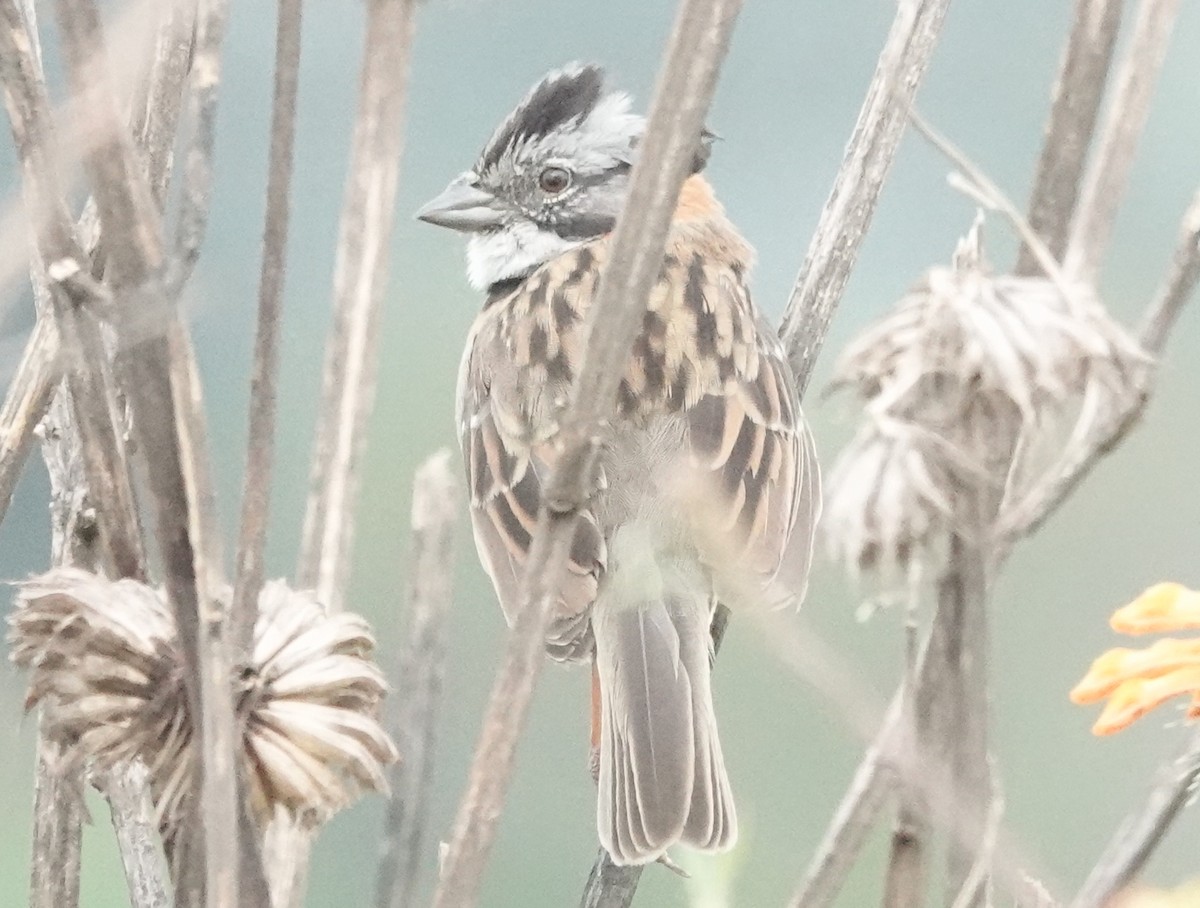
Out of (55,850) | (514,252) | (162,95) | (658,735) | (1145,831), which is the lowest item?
(1145,831)

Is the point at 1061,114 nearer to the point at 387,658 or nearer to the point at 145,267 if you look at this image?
the point at 145,267

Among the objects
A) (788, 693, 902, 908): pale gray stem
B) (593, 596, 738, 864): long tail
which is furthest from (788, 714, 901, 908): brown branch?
(593, 596, 738, 864): long tail

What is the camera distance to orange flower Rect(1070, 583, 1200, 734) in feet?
2.11

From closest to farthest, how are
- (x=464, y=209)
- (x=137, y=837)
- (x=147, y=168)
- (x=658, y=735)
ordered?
(x=147, y=168) → (x=137, y=837) → (x=658, y=735) → (x=464, y=209)

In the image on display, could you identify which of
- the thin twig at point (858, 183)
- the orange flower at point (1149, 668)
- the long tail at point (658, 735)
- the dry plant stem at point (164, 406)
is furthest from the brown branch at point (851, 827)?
the long tail at point (658, 735)

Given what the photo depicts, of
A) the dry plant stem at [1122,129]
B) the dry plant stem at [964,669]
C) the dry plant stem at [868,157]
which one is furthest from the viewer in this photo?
the dry plant stem at [868,157]

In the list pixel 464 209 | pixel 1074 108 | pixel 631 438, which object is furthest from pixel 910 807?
pixel 464 209

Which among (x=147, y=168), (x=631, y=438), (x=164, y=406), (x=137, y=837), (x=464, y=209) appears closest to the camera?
(x=164, y=406)

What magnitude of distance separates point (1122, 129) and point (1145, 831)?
0.91ft

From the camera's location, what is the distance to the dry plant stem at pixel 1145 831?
660 millimetres

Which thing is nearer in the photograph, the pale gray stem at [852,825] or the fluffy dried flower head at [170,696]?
the pale gray stem at [852,825]

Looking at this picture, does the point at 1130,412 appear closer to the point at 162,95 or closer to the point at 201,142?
the point at 201,142

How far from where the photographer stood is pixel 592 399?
643 millimetres

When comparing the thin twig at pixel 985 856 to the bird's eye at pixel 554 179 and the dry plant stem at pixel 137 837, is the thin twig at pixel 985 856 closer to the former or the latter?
the dry plant stem at pixel 137 837
